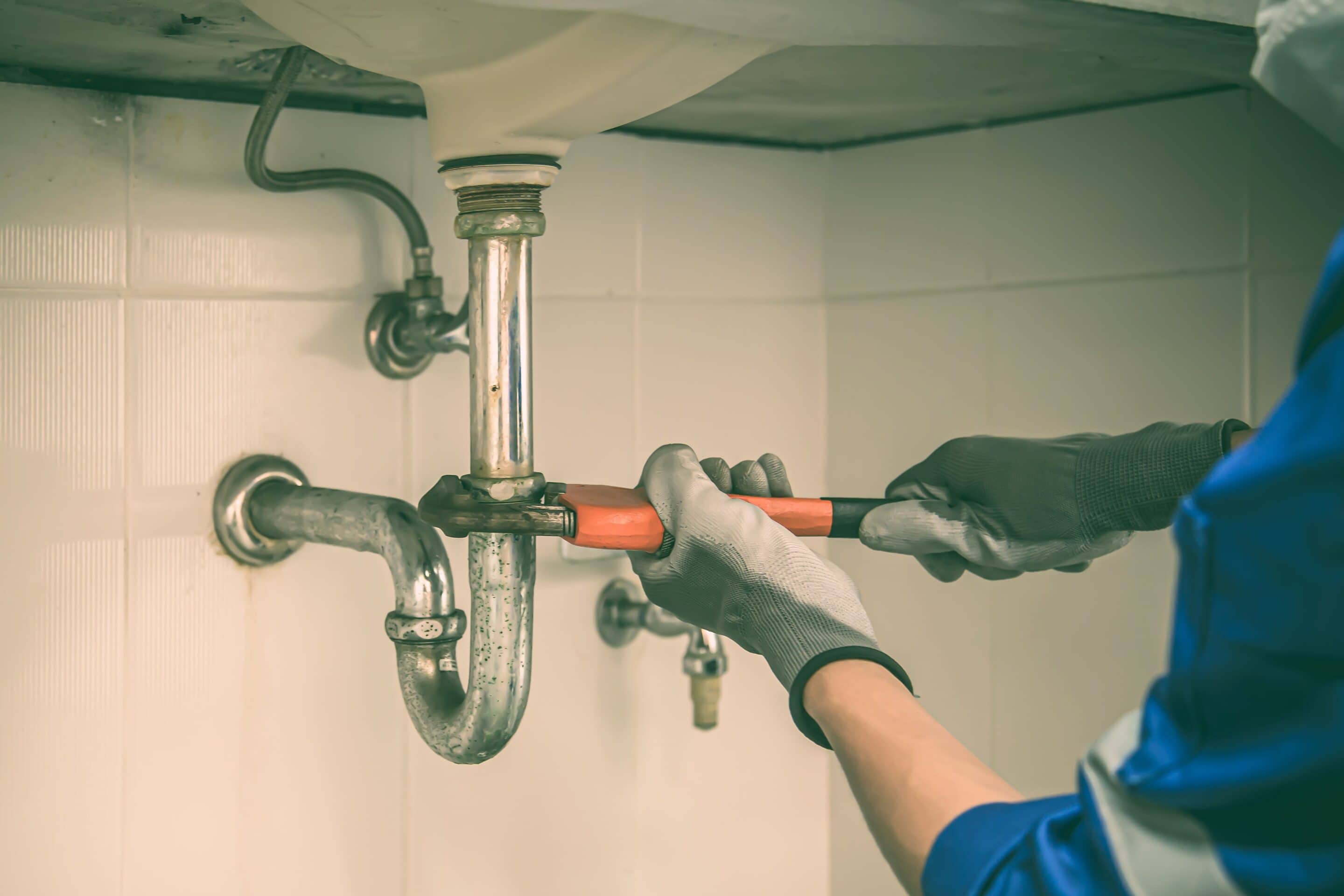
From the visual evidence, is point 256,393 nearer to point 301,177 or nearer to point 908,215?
point 301,177

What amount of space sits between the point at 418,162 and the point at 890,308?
48 cm

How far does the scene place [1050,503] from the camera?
26.6 inches

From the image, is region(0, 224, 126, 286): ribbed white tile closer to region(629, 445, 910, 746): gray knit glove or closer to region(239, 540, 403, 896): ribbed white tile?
region(239, 540, 403, 896): ribbed white tile

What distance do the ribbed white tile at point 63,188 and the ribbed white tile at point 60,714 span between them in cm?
17

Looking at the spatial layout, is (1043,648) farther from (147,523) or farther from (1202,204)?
(147,523)

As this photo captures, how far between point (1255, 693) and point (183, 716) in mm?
756

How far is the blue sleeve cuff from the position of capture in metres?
0.34

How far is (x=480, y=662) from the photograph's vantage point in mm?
687

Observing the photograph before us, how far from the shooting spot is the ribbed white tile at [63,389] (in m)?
0.74

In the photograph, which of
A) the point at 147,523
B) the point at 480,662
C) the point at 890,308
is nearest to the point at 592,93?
the point at 480,662

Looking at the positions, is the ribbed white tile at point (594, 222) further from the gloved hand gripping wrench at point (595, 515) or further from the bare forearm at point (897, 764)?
the bare forearm at point (897, 764)

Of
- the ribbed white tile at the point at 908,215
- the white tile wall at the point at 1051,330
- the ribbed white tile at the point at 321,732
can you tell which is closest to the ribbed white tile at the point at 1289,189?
the white tile wall at the point at 1051,330

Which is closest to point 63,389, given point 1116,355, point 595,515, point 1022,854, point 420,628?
point 420,628

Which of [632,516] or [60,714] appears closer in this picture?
[632,516]
